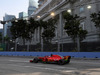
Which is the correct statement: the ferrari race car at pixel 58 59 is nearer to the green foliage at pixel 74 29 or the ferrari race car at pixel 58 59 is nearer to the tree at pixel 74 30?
the tree at pixel 74 30

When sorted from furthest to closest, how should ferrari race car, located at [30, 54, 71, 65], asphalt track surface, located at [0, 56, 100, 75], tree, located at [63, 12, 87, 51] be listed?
tree, located at [63, 12, 87, 51], ferrari race car, located at [30, 54, 71, 65], asphalt track surface, located at [0, 56, 100, 75]

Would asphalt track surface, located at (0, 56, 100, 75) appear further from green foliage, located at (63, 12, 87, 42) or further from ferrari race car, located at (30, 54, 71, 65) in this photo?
green foliage, located at (63, 12, 87, 42)

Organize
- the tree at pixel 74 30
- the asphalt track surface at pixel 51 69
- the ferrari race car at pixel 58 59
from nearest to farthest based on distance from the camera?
the asphalt track surface at pixel 51 69
the ferrari race car at pixel 58 59
the tree at pixel 74 30

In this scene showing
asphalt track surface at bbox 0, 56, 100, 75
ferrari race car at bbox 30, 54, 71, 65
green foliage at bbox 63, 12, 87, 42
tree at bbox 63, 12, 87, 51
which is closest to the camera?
asphalt track surface at bbox 0, 56, 100, 75

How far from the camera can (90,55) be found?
18.1 meters

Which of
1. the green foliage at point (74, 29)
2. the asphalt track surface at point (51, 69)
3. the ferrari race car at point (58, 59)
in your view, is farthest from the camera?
the green foliage at point (74, 29)

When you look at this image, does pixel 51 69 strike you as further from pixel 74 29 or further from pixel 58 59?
pixel 74 29

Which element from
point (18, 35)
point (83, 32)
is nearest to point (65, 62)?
point (83, 32)

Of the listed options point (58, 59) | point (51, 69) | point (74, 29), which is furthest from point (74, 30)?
point (51, 69)

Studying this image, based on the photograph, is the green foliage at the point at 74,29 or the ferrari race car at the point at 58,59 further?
the green foliage at the point at 74,29

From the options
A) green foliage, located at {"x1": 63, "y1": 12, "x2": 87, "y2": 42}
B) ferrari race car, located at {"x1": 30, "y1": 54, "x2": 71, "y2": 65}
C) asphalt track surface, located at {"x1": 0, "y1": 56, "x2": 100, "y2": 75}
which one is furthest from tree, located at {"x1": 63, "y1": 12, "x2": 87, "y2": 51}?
asphalt track surface, located at {"x1": 0, "y1": 56, "x2": 100, "y2": 75}

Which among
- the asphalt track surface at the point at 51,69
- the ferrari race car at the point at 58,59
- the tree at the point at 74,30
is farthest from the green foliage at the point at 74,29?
the asphalt track surface at the point at 51,69

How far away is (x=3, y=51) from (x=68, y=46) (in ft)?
58.7

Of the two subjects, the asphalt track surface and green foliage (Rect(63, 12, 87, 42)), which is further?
green foliage (Rect(63, 12, 87, 42))
